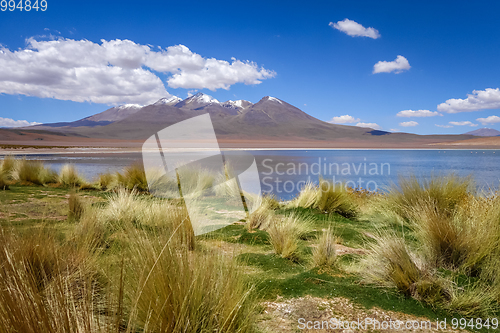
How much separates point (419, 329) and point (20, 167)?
12733 mm

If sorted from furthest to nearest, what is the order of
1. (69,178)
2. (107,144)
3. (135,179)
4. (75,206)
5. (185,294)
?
(107,144) → (69,178) → (135,179) → (75,206) → (185,294)

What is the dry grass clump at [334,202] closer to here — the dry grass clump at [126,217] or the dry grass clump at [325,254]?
the dry grass clump at [325,254]

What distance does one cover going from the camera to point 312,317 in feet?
7.91

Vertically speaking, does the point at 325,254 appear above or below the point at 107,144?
below

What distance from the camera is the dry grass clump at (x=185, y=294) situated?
5.58 ft

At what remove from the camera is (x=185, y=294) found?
1751mm

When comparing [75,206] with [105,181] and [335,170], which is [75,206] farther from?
[335,170]

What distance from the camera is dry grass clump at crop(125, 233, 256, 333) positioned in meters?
1.70

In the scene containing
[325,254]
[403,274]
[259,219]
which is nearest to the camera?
[403,274]

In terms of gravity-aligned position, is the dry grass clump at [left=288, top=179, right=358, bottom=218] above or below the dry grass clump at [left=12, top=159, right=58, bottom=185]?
below

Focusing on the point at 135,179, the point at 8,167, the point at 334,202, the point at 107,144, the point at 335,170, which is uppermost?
the point at 107,144

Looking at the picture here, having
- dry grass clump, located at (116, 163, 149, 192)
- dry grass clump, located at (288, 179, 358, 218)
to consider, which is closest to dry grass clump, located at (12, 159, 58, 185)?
dry grass clump, located at (116, 163, 149, 192)

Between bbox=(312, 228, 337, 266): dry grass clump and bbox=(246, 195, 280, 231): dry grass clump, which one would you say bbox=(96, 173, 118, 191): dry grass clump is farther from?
Result: bbox=(312, 228, 337, 266): dry grass clump

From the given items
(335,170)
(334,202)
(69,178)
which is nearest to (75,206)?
(334,202)
